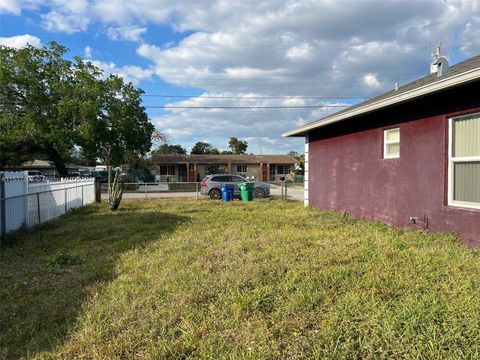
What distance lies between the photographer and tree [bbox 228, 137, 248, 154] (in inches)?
3188

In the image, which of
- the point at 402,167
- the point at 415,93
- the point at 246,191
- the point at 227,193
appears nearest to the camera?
the point at 415,93

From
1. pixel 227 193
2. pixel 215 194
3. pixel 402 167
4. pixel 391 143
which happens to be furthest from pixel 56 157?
pixel 402 167

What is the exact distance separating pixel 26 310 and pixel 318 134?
10.8m

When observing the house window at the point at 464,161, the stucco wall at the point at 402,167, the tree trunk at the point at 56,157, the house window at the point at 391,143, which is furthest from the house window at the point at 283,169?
the house window at the point at 464,161

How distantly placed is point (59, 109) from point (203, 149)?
5086cm

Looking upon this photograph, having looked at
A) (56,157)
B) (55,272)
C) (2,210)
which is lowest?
(55,272)

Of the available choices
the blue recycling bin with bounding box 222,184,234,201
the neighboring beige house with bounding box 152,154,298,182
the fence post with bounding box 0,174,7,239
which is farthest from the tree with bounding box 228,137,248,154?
the fence post with bounding box 0,174,7,239

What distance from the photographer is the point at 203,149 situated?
81438 mm

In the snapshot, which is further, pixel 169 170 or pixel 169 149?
pixel 169 149

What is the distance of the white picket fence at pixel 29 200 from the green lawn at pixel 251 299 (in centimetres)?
197

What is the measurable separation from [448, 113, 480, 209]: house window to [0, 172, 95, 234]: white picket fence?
30.0 feet

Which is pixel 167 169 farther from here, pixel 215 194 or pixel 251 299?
pixel 251 299

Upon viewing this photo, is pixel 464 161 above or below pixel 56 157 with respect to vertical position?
below

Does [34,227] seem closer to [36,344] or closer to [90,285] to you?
[90,285]
